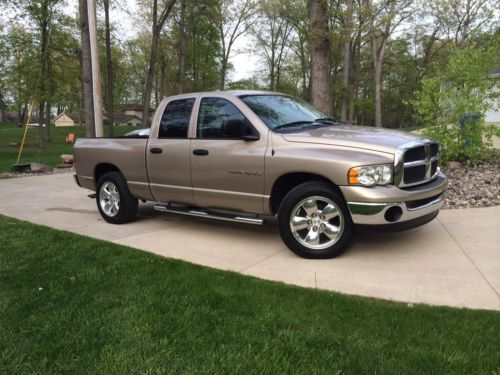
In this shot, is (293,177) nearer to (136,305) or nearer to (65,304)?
(136,305)

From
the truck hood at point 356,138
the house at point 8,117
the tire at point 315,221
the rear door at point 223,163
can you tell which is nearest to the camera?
the truck hood at point 356,138

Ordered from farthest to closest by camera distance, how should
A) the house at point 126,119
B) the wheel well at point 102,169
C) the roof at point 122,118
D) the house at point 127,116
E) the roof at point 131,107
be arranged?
the roof at point 131,107, the house at point 127,116, the roof at point 122,118, the house at point 126,119, the wheel well at point 102,169

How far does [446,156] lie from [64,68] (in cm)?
2513

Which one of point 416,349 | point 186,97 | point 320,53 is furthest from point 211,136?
point 320,53

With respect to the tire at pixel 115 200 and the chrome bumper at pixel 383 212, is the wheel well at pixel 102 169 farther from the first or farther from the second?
the chrome bumper at pixel 383 212

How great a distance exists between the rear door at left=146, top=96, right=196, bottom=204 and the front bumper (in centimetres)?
226

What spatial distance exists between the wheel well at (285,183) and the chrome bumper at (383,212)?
0.50 meters

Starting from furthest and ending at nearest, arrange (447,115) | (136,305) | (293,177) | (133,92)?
1. (133,92)
2. (447,115)
3. (293,177)
4. (136,305)

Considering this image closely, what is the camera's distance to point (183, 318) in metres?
3.26

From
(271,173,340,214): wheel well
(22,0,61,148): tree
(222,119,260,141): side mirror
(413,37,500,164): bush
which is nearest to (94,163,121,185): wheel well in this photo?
(222,119,260,141): side mirror

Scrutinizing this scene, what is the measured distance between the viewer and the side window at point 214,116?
538 cm

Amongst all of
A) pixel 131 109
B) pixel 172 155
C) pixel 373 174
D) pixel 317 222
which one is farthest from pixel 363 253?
pixel 131 109

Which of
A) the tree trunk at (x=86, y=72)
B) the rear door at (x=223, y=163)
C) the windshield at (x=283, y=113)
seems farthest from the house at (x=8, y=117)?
the windshield at (x=283, y=113)

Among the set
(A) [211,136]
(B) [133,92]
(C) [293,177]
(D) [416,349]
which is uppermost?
(B) [133,92]
